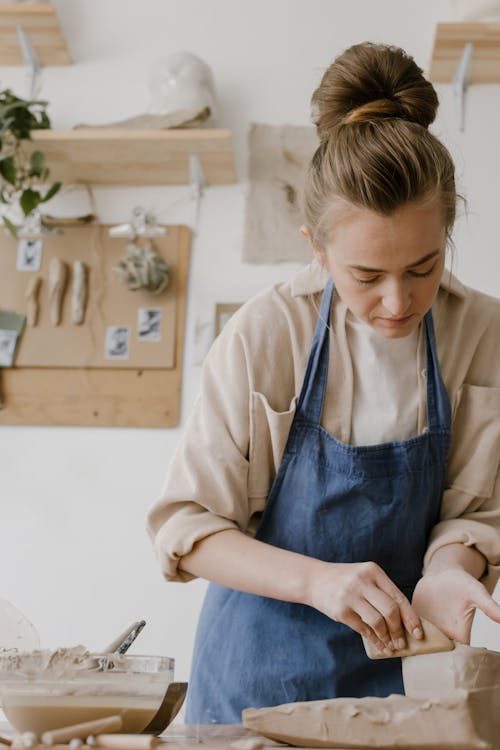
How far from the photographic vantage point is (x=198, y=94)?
261cm

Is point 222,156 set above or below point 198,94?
below

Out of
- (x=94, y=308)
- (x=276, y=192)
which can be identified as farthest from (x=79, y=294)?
(x=276, y=192)

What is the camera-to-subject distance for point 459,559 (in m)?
1.26

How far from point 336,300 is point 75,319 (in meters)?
1.38

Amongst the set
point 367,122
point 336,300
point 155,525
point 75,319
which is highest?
point 367,122

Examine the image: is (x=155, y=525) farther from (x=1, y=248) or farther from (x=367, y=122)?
(x=1, y=248)

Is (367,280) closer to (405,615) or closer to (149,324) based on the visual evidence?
(405,615)

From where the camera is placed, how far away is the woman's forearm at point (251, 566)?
3.79 ft

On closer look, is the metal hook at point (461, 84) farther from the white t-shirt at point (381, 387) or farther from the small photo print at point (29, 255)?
the white t-shirt at point (381, 387)

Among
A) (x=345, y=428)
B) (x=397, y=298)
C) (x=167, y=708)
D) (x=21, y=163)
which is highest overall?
(x=397, y=298)

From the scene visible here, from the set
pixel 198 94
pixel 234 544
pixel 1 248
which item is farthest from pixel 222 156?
pixel 234 544

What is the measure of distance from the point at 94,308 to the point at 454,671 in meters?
1.92

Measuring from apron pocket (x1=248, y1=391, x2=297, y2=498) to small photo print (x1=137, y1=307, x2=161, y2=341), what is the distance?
1.30 meters

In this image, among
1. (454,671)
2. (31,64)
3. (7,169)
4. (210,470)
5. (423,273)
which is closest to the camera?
(454,671)
